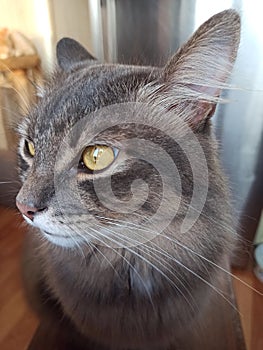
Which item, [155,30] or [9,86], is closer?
[9,86]

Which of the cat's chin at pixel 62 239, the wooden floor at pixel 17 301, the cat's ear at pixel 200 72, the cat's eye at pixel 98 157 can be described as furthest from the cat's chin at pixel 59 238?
the wooden floor at pixel 17 301

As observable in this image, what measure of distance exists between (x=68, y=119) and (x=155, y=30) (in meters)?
0.68

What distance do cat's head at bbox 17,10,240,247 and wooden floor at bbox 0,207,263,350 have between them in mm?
368

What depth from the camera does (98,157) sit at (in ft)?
1.79

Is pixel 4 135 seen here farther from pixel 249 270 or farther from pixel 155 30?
pixel 249 270

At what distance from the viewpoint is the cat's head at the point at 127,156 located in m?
0.53

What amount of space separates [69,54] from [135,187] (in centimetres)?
35

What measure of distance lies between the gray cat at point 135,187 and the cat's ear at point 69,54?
0.17ft

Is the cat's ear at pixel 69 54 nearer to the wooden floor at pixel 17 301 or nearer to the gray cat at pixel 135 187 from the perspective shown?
the gray cat at pixel 135 187

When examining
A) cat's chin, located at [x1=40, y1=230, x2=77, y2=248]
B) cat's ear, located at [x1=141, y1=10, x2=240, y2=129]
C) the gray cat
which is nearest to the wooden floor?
the gray cat

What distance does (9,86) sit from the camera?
2.90 feet

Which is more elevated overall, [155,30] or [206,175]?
[155,30]

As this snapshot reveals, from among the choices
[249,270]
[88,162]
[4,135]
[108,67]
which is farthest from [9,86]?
[249,270]

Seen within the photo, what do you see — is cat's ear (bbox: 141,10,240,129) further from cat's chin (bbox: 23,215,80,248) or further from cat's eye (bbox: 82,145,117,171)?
cat's chin (bbox: 23,215,80,248)
